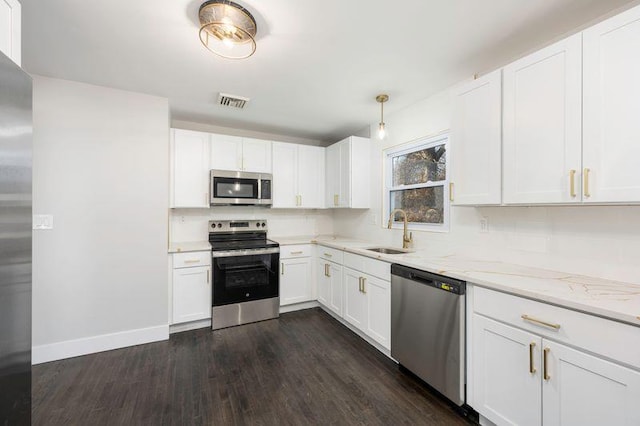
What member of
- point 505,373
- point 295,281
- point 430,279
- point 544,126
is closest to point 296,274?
point 295,281

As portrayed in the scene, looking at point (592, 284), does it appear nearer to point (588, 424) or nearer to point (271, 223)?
point (588, 424)

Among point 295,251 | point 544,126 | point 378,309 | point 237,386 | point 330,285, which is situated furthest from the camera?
point 295,251

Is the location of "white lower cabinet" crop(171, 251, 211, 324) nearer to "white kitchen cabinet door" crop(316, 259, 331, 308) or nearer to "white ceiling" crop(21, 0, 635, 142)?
"white kitchen cabinet door" crop(316, 259, 331, 308)

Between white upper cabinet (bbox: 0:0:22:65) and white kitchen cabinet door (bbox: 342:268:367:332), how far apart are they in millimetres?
2660

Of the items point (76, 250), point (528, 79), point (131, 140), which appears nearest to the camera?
point (528, 79)

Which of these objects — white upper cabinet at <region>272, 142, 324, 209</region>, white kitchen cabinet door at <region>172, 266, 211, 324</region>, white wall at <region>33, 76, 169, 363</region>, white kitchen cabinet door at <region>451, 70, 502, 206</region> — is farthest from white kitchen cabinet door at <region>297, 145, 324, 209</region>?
white kitchen cabinet door at <region>451, 70, 502, 206</region>

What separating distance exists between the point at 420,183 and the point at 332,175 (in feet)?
4.38

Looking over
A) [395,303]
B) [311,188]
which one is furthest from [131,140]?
[395,303]

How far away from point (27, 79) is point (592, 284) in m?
2.85

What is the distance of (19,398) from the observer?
992 millimetres

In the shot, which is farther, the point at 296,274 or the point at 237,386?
the point at 296,274

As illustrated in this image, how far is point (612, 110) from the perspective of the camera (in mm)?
1317

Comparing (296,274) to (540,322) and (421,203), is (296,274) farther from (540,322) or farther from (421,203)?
(540,322)

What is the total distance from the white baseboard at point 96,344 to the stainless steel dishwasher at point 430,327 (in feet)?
7.72
